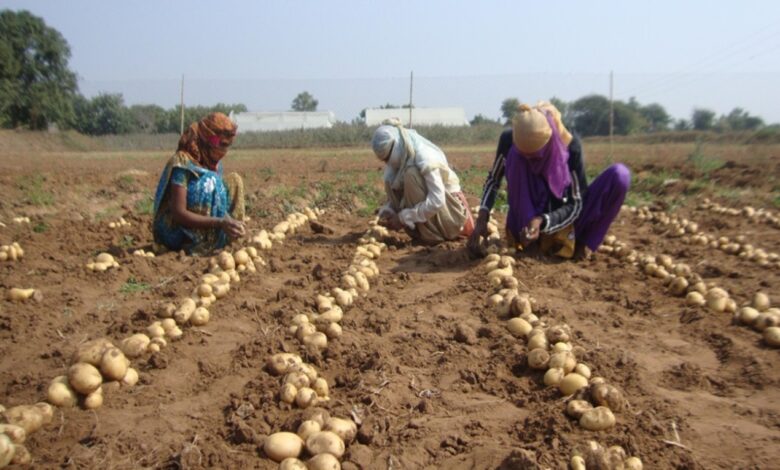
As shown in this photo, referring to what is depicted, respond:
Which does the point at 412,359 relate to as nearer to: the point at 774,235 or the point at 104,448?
the point at 104,448

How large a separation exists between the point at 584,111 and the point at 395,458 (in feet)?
65.2

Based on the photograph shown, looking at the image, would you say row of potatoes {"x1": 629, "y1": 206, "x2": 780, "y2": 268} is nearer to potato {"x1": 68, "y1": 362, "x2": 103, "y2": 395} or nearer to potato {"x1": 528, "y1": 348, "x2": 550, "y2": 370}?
potato {"x1": 528, "y1": 348, "x2": 550, "y2": 370}

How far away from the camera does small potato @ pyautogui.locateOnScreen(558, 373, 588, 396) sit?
2.64m

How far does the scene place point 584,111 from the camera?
20.3 metres

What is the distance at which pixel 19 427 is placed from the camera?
7.61 feet

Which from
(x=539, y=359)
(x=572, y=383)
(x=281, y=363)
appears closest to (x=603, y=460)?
(x=572, y=383)

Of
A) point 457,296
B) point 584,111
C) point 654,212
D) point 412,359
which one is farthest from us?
point 584,111

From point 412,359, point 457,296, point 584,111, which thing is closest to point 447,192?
point 457,296

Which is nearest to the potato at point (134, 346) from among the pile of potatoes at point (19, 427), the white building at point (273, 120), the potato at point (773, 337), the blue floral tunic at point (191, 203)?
the pile of potatoes at point (19, 427)

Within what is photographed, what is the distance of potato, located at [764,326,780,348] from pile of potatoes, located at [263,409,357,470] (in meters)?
2.45

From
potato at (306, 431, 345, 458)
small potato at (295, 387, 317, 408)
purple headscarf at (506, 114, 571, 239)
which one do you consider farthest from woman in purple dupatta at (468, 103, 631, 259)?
potato at (306, 431, 345, 458)

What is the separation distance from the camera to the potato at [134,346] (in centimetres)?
312

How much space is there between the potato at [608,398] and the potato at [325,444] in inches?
42.2

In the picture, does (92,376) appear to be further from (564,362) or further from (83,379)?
(564,362)
